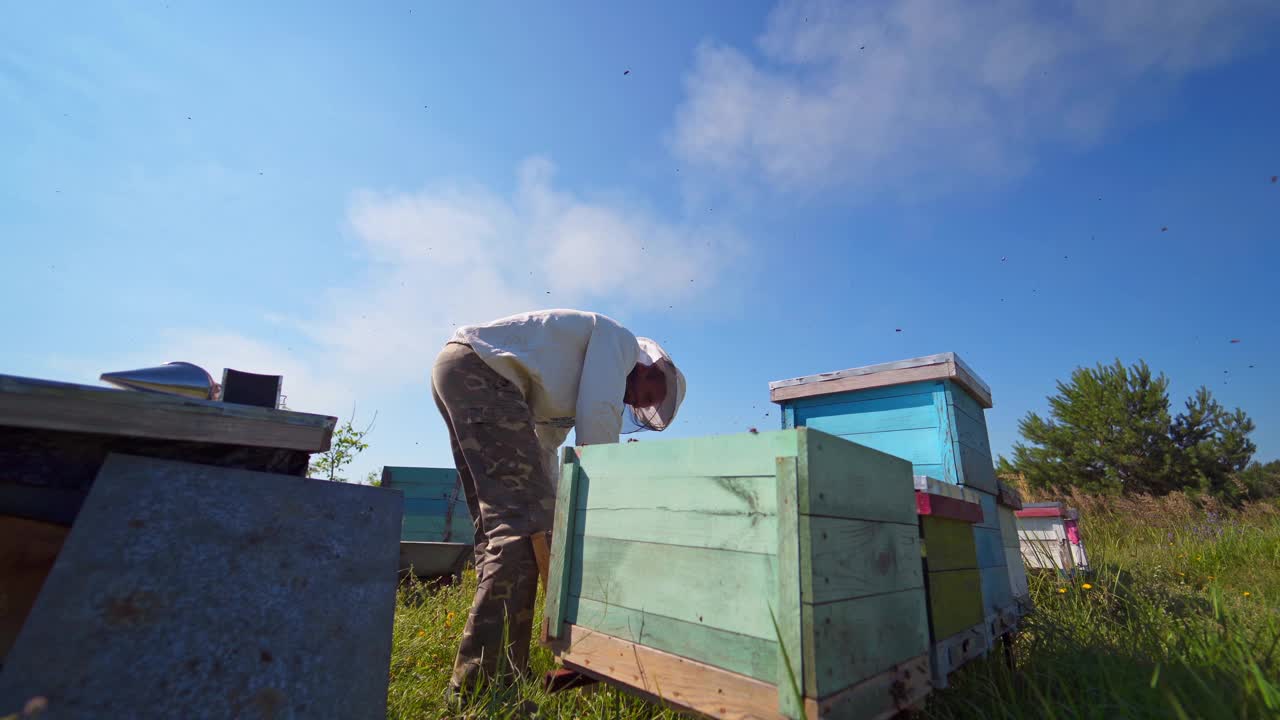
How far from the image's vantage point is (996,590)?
3004 millimetres

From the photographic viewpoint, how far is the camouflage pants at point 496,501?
2270 mm

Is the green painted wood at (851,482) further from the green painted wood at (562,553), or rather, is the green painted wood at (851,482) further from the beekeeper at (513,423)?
the beekeeper at (513,423)

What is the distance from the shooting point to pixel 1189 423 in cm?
2014

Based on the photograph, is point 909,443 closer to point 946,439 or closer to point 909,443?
point 909,443

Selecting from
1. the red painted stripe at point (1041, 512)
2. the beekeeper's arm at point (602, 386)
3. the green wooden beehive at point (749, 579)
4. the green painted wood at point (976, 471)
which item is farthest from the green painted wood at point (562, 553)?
the red painted stripe at point (1041, 512)

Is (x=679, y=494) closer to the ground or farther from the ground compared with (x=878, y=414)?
closer to the ground

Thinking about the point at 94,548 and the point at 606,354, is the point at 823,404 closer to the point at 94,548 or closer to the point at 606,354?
the point at 606,354

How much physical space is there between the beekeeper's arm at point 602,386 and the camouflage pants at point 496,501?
25 centimetres

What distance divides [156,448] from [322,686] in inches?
27.4

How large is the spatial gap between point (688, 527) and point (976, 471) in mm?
2455

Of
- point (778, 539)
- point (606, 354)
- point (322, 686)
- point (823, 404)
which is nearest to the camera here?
point (322, 686)

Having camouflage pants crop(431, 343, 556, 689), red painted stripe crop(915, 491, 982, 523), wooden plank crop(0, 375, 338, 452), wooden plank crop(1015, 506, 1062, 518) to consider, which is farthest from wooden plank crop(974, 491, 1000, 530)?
wooden plank crop(0, 375, 338, 452)

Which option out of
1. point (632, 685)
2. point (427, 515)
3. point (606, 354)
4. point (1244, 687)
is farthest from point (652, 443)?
point (427, 515)

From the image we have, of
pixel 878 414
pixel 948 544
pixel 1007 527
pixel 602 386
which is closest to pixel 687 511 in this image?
pixel 602 386
